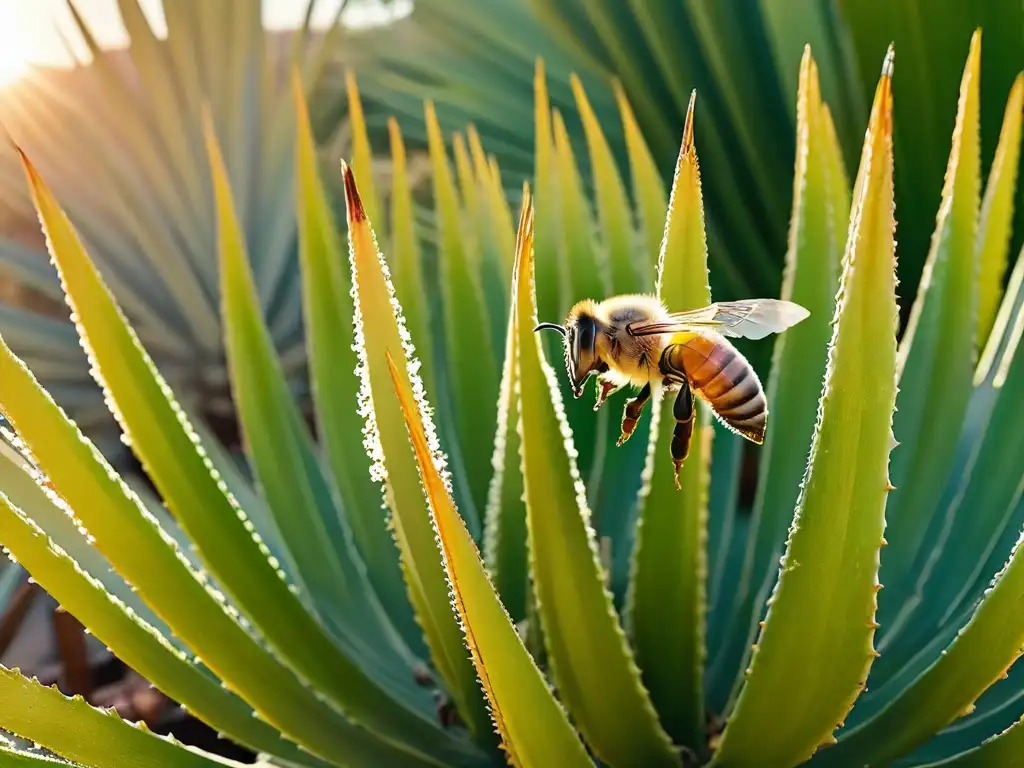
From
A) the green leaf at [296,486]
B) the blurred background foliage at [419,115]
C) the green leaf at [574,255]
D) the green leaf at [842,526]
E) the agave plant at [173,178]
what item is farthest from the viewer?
the agave plant at [173,178]

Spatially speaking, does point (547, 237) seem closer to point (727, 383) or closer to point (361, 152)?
point (361, 152)

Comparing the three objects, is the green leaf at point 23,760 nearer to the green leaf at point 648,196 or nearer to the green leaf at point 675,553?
the green leaf at point 675,553

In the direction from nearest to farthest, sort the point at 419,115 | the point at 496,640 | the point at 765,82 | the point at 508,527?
the point at 496,640, the point at 508,527, the point at 765,82, the point at 419,115

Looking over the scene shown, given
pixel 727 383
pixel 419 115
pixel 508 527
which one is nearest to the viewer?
pixel 727 383

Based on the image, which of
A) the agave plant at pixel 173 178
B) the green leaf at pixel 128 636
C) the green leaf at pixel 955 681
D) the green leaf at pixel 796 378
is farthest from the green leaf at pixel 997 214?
the agave plant at pixel 173 178

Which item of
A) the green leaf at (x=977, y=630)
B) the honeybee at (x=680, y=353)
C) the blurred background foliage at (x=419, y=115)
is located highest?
the blurred background foliage at (x=419, y=115)

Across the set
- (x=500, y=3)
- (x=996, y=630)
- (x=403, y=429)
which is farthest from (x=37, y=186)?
(x=500, y=3)

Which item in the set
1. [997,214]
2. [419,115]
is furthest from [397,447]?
[419,115]
